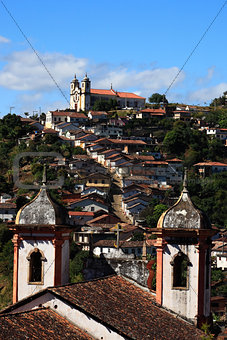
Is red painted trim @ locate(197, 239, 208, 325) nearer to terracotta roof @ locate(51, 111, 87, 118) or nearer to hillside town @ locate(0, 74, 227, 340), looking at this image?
hillside town @ locate(0, 74, 227, 340)

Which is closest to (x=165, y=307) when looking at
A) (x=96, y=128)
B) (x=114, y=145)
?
(x=114, y=145)

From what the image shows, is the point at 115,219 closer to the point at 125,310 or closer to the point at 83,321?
the point at 125,310

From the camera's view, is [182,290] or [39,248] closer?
[182,290]

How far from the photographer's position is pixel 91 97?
5231 inches

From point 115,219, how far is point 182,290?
5598cm

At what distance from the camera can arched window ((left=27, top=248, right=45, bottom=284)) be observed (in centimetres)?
1825

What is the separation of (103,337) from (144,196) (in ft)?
219

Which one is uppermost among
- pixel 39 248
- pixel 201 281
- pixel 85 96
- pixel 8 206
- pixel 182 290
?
pixel 85 96

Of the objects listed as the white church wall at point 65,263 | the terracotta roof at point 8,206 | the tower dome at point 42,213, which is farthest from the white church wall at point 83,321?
the terracotta roof at point 8,206

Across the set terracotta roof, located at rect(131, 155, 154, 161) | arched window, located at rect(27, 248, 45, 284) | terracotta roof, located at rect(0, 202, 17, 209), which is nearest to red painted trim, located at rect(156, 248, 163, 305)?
arched window, located at rect(27, 248, 45, 284)

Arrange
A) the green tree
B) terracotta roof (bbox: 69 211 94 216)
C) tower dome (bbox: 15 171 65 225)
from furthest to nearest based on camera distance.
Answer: the green tree
terracotta roof (bbox: 69 211 94 216)
tower dome (bbox: 15 171 65 225)

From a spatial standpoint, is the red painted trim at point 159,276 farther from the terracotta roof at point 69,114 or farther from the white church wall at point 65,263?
the terracotta roof at point 69,114

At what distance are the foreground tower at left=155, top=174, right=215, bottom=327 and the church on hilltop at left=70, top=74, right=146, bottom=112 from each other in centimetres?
11228

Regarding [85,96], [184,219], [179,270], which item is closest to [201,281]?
[179,270]
